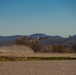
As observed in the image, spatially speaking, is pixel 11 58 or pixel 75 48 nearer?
pixel 11 58
